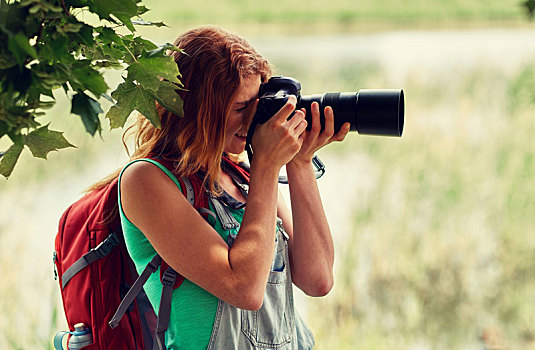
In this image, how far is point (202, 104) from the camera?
902 millimetres

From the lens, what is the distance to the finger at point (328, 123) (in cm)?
102

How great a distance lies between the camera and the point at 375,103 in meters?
1.02

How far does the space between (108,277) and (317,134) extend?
0.39 meters

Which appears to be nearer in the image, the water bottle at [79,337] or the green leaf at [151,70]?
the green leaf at [151,70]

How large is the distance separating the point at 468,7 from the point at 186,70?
3.41m

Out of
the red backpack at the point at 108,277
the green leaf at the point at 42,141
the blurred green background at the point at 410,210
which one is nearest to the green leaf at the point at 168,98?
the green leaf at the point at 42,141

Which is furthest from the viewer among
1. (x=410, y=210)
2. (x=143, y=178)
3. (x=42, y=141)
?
(x=410, y=210)

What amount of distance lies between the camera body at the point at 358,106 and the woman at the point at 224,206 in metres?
0.02

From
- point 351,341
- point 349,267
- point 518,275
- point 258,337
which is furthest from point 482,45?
point 258,337

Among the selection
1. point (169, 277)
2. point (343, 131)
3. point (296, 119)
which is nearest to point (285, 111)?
point (296, 119)

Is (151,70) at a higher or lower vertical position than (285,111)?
higher

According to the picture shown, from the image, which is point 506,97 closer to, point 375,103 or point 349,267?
point 349,267

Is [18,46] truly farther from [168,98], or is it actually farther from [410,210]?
[410,210]

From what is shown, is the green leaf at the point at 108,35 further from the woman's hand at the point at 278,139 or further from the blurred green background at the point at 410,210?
the blurred green background at the point at 410,210
